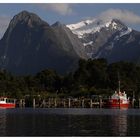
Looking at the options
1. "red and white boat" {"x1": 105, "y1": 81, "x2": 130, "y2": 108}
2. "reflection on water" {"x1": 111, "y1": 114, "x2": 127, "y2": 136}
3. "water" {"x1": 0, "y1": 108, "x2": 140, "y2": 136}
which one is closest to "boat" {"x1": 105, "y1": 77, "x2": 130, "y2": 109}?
"red and white boat" {"x1": 105, "y1": 81, "x2": 130, "y2": 108}

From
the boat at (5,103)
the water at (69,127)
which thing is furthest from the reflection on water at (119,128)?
the boat at (5,103)

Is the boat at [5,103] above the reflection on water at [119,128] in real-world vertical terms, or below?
above

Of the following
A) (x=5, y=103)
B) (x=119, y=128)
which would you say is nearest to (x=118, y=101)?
(x=5, y=103)

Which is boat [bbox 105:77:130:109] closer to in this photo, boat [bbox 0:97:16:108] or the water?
boat [bbox 0:97:16:108]

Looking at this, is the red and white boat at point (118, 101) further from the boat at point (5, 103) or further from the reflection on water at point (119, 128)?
the reflection on water at point (119, 128)

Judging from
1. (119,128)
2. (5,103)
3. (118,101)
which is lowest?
(119,128)

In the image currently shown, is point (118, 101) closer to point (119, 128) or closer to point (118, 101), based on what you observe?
point (118, 101)

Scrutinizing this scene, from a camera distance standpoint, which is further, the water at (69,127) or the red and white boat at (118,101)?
the red and white boat at (118,101)

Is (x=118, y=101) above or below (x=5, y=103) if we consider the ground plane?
above

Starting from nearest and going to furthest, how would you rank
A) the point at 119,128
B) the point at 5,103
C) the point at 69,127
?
1. the point at 119,128
2. the point at 69,127
3. the point at 5,103

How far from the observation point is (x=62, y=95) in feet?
630

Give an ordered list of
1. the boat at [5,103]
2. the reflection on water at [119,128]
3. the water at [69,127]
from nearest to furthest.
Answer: the water at [69,127] → the reflection on water at [119,128] → the boat at [5,103]

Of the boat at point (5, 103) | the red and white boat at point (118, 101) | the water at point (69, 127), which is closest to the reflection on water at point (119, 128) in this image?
the water at point (69, 127)

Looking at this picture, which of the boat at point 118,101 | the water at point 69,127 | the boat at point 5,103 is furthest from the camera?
the boat at point 5,103
